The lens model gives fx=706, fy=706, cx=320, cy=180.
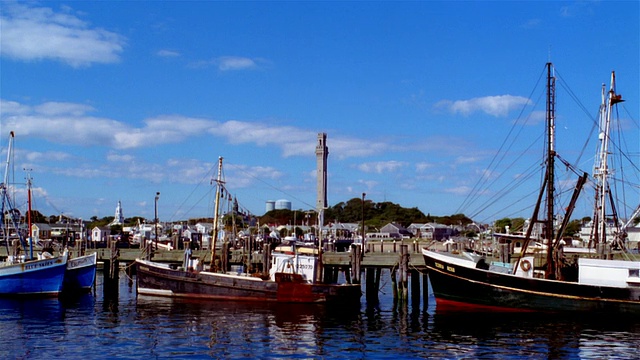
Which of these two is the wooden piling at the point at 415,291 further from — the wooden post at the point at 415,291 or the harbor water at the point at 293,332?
the harbor water at the point at 293,332

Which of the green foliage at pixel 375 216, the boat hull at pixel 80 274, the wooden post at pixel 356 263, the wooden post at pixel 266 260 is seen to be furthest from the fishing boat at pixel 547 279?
the green foliage at pixel 375 216

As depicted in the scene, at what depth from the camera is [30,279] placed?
47844mm

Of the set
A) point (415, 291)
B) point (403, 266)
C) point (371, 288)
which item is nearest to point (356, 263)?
point (371, 288)

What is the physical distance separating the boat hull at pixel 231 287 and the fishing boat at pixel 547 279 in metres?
6.39

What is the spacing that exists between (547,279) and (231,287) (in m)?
19.3

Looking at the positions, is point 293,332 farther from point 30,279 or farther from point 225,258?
point 30,279

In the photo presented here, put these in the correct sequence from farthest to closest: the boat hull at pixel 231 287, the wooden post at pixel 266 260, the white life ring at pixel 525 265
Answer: the wooden post at pixel 266 260
the boat hull at pixel 231 287
the white life ring at pixel 525 265

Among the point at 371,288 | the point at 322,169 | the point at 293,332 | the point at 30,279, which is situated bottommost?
the point at 293,332

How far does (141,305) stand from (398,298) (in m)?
16.5

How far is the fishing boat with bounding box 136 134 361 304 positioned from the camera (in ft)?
144

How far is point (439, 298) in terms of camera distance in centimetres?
4312

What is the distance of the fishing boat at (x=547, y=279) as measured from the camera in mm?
38438

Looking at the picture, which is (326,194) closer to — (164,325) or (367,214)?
(367,214)

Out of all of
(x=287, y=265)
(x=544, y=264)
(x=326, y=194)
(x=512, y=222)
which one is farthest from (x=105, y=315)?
(x=326, y=194)
